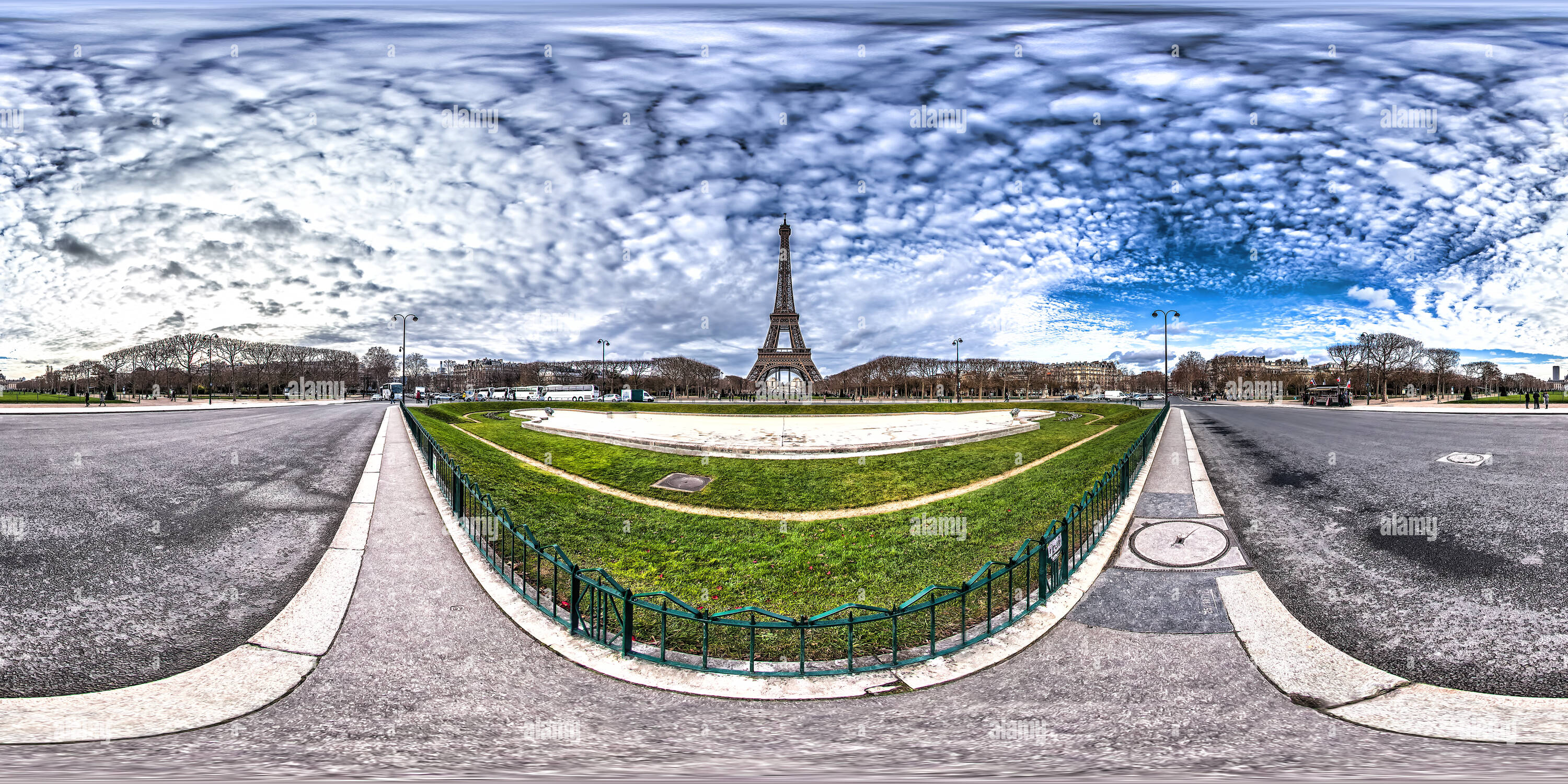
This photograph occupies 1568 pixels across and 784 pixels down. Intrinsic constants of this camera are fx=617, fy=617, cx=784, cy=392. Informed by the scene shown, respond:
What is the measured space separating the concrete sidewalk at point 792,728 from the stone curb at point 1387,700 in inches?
4.5

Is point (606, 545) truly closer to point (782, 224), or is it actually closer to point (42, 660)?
point (42, 660)

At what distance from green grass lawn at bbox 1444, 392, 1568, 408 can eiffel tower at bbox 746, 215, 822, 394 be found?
2293 inches

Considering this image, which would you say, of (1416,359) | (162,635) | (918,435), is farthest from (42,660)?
(1416,359)

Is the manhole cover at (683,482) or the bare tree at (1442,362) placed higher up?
the bare tree at (1442,362)

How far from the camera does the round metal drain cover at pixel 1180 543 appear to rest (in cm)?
804

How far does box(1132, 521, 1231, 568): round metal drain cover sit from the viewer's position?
8039 millimetres

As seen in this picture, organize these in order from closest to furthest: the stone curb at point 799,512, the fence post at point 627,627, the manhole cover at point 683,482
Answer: the fence post at point 627,627 → the stone curb at point 799,512 → the manhole cover at point 683,482

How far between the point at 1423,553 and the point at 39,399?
3610 inches

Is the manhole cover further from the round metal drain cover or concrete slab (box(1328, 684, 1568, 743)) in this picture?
concrete slab (box(1328, 684, 1568, 743))

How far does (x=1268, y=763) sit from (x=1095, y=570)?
3.42 m

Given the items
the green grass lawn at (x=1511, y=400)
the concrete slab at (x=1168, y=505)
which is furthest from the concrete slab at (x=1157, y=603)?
the green grass lawn at (x=1511, y=400)

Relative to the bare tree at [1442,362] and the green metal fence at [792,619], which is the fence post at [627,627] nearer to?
the green metal fence at [792,619]

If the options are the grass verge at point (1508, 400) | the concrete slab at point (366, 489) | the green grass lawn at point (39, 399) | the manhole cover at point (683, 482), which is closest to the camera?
the concrete slab at point (366, 489)

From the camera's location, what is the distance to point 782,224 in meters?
73.4
